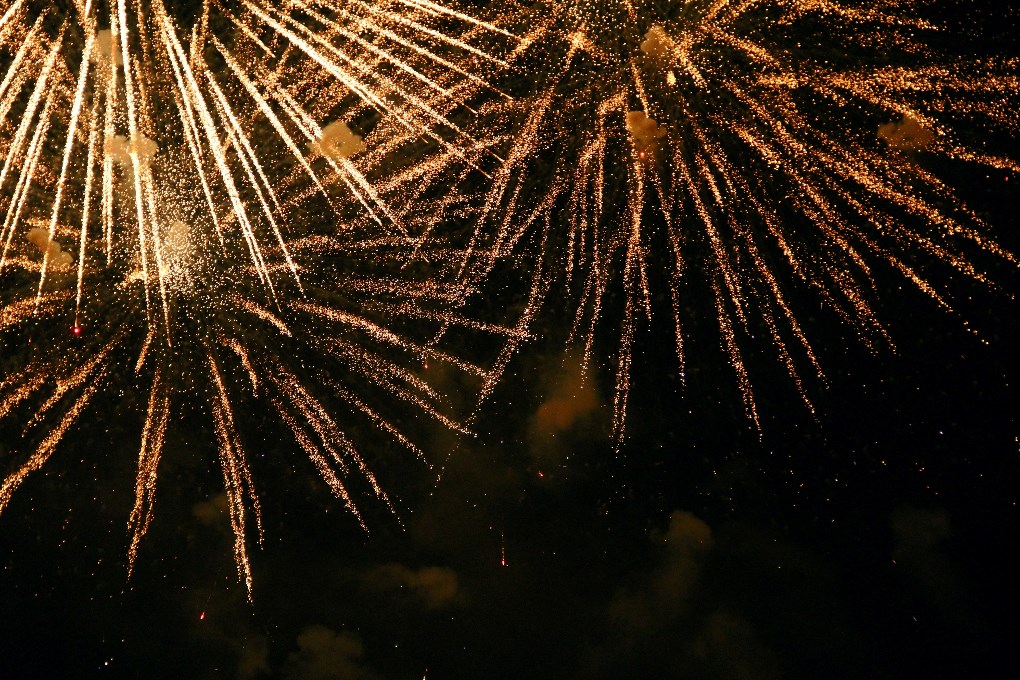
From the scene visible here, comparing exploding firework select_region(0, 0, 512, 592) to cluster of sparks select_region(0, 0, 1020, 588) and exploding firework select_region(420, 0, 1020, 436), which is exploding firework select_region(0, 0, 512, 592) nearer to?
cluster of sparks select_region(0, 0, 1020, 588)

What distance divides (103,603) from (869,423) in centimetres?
563

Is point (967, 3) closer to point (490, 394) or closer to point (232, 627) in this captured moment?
point (490, 394)

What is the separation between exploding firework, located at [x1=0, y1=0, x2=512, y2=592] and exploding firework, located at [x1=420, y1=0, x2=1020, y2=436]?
0.53 metres

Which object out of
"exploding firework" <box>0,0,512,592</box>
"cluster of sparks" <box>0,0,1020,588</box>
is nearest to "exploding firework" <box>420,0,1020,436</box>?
"cluster of sparks" <box>0,0,1020,588</box>

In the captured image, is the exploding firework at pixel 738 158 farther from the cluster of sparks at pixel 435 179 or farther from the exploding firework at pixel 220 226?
the exploding firework at pixel 220 226

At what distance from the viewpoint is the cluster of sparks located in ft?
9.67

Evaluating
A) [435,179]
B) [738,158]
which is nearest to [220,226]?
[435,179]

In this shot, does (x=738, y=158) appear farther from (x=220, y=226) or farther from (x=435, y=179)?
(x=220, y=226)

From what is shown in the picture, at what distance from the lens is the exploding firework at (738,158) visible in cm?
291

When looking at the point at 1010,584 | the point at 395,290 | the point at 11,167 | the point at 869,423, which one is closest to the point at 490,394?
the point at 395,290

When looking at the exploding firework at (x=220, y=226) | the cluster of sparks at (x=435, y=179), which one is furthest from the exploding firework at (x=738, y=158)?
the exploding firework at (x=220, y=226)

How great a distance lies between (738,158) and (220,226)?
2.92 m

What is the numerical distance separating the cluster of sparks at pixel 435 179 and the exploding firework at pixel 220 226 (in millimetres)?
15

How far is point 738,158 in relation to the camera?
3.08 metres
